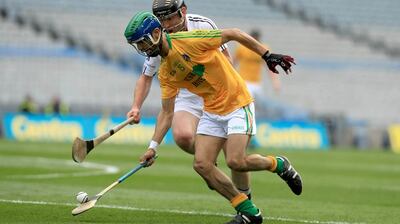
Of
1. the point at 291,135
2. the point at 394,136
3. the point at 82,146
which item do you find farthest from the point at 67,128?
the point at 82,146

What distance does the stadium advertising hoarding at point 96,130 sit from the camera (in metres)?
28.8

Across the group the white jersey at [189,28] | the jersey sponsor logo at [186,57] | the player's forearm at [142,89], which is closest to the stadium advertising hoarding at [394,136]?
the white jersey at [189,28]

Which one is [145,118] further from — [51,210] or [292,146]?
[51,210]

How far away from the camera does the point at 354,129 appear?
31.6 metres

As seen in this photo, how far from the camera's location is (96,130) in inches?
1137

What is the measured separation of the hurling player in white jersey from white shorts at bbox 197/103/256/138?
900mm

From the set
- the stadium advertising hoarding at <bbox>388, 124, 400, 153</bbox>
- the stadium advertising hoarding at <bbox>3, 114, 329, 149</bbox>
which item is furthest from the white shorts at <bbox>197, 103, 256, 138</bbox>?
the stadium advertising hoarding at <bbox>388, 124, 400, 153</bbox>

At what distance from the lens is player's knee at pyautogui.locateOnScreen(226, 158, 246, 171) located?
9.41 metres

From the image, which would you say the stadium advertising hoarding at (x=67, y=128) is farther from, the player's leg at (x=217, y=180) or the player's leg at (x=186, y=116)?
the player's leg at (x=217, y=180)

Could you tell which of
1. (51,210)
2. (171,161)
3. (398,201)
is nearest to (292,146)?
(171,161)

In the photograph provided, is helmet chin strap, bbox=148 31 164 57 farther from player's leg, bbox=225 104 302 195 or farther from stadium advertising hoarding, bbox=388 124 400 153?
stadium advertising hoarding, bbox=388 124 400 153

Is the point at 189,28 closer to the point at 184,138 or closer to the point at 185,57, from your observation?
the point at 184,138

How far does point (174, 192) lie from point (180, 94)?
9.10ft

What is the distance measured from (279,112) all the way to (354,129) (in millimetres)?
3958
